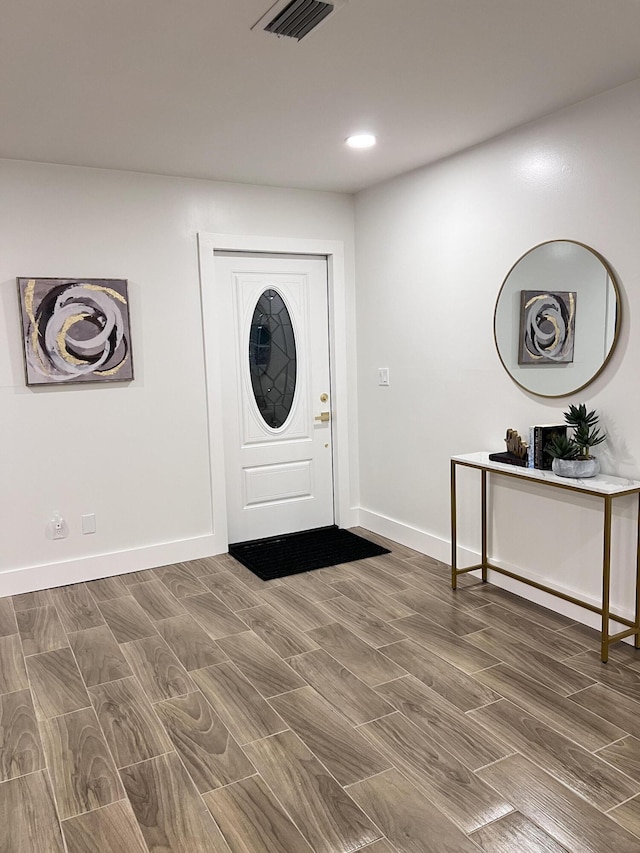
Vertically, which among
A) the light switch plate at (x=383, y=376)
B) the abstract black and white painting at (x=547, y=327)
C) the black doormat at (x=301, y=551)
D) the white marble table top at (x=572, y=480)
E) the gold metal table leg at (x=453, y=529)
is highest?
the abstract black and white painting at (x=547, y=327)

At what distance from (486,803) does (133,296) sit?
3.19 meters

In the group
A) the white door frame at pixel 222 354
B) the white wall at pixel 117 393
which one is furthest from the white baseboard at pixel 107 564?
the white door frame at pixel 222 354

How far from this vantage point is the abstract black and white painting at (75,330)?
3.60m

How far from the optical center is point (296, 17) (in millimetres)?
2043

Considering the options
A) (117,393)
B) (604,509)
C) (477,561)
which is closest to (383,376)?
(477,561)

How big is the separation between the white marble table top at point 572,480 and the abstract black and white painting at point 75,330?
7.02ft

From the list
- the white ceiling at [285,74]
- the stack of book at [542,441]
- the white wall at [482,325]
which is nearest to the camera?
the white ceiling at [285,74]

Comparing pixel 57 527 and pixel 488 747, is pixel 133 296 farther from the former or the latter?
pixel 488 747

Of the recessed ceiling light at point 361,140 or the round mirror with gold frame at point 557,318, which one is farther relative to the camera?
the recessed ceiling light at point 361,140

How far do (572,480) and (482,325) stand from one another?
112 centimetres

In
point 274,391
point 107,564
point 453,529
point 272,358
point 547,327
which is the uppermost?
point 547,327

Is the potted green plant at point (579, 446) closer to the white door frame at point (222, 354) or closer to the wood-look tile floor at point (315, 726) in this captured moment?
the wood-look tile floor at point (315, 726)

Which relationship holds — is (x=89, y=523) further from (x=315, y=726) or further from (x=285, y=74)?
(x=285, y=74)

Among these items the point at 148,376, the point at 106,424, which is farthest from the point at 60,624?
the point at 148,376
